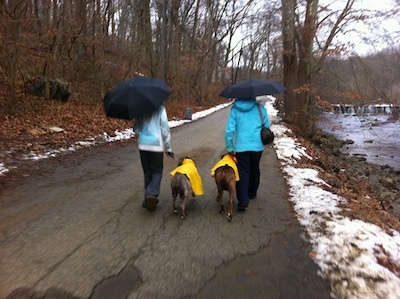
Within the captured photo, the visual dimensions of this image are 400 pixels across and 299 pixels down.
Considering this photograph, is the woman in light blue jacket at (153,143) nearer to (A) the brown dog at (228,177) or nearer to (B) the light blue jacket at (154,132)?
(B) the light blue jacket at (154,132)

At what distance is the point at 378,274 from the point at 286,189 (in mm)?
3376

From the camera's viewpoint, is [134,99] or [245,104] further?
[245,104]

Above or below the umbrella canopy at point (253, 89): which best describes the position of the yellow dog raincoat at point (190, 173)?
below

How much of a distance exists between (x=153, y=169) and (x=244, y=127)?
1.56 meters

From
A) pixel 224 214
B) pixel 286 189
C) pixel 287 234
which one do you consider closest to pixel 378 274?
pixel 287 234

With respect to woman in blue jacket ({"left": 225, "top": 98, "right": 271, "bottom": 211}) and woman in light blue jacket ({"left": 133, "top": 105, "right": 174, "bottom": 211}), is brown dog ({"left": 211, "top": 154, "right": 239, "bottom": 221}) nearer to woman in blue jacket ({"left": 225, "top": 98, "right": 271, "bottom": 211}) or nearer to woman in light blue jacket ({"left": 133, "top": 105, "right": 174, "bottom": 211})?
woman in blue jacket ({"left": 225, "top": 98, "right": 271, "bottom": 211})

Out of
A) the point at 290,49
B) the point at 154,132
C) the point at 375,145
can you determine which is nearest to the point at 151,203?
the point at 154,132

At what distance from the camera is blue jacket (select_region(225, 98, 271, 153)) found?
212 inches

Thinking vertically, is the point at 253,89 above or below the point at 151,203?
above

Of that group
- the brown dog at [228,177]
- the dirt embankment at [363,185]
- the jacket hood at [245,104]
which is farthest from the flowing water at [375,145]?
the brown dog at [228,177]

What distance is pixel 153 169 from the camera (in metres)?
5.40

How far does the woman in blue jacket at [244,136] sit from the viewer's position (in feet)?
17.7

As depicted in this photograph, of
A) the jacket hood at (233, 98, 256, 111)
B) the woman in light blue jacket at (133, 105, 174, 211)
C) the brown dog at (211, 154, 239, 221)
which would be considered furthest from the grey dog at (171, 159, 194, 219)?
the jacket hood at (233, 98, 256, 111)

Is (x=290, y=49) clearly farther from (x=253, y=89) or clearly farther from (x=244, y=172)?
(x=244, y=172)
